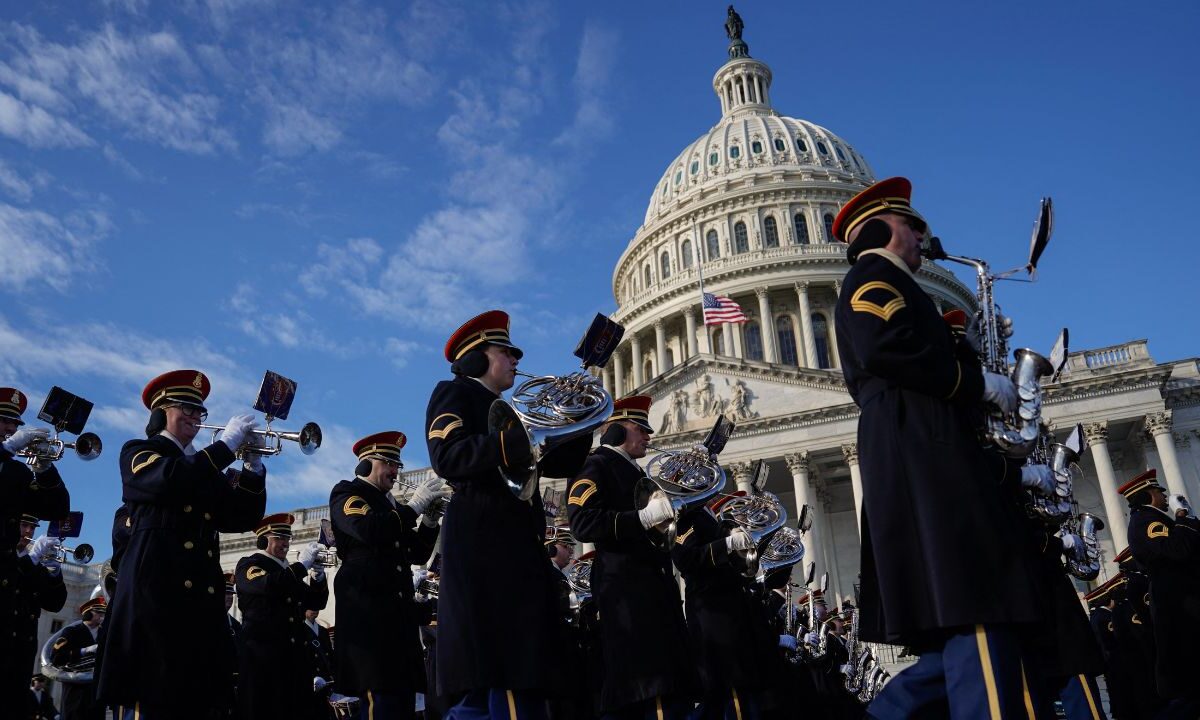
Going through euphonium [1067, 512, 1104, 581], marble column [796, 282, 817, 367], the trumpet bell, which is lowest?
euphonium [1067, 512, 1104, 581]

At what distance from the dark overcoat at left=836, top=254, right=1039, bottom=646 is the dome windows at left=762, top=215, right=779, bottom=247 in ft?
217

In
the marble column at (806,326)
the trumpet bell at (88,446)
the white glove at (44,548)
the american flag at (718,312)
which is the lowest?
the white glove at (44,548)

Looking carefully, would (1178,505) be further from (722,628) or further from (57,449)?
(57,449)

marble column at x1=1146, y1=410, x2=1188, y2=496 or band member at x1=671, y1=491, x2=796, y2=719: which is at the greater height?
marble column at x1=1146, y1=410, x2=1188, y2=496

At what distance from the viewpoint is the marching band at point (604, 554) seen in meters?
4.31

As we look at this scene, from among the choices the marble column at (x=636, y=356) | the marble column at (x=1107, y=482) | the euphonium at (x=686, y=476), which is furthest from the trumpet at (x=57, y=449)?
the marble column at (x=636, y=356)

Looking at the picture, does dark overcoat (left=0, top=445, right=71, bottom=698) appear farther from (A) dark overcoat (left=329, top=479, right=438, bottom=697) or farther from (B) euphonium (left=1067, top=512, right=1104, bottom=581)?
(B) euphonium (left=1067, top=512, right=1104, bottom=581)

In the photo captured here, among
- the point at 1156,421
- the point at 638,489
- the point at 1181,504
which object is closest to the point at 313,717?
the point at 638,489

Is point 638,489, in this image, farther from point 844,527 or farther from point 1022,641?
point 844,527

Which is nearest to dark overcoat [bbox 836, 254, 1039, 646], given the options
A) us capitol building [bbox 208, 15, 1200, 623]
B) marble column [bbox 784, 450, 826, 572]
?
us capitol building [bbox 208, 15, 1200, 623]

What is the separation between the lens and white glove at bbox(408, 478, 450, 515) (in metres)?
6.97

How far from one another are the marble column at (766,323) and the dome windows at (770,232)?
5.88 meters

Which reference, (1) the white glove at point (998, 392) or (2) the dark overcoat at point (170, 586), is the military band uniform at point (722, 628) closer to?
(1) the white glove at point (998, 392)

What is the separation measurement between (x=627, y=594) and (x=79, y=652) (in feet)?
23.0
